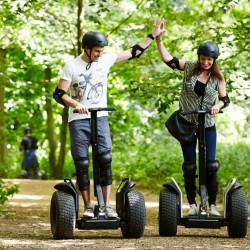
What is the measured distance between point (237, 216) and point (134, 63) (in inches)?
388

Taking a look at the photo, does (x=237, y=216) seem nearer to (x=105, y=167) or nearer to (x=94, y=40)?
(x=105, y=167)

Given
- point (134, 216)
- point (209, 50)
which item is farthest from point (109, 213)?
point (209, 50)

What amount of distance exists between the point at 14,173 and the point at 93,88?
1817 cm

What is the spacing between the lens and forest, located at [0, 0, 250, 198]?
38.4 feet

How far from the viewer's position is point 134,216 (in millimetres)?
7379

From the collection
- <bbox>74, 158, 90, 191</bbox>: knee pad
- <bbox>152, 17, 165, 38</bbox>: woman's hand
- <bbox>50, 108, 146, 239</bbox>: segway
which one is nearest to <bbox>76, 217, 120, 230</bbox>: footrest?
<bbox>50, 108, 146, 239</bbox>: segway

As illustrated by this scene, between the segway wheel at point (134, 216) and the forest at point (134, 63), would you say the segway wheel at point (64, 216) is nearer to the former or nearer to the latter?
the segway wheel at point (134, 216)

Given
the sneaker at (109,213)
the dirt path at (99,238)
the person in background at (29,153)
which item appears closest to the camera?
the dirt path at (99,238)

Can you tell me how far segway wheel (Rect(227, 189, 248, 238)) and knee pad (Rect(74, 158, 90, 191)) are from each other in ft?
4.43

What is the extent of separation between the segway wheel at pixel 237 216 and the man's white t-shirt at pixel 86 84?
4.78ft

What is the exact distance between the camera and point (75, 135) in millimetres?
7590

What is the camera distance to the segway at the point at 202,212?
767 cm

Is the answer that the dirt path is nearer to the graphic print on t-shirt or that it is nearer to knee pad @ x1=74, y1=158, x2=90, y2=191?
knee pad @ x1=74, y1=158, x2=90, y2=191

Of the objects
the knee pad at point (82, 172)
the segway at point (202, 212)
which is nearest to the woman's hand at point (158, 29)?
the segway at point (202, 212)
